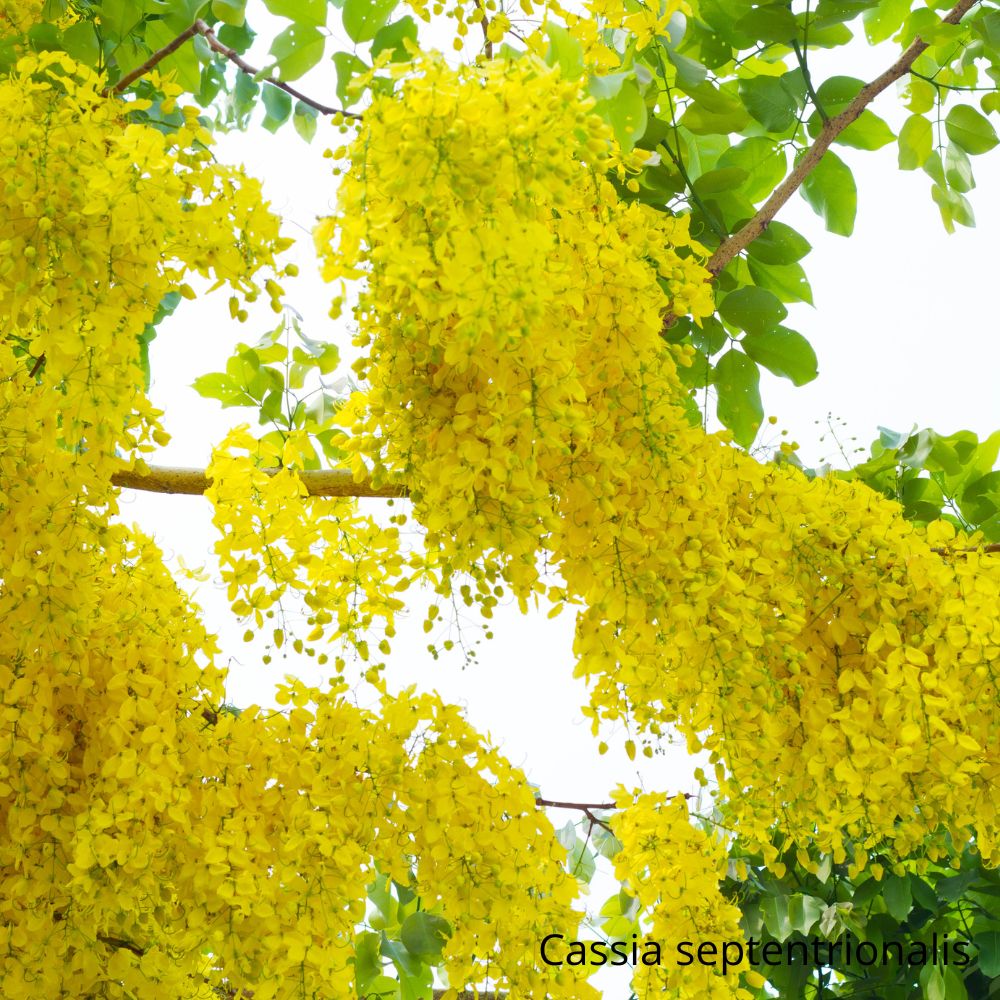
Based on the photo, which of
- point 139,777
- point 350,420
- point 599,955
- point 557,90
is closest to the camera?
point 557,90

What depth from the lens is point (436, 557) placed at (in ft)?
3.05

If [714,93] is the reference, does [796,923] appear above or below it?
below

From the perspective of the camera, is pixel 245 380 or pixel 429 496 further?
pixel 245 380

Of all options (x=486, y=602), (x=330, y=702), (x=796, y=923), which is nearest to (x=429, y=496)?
(x=486, y=602)

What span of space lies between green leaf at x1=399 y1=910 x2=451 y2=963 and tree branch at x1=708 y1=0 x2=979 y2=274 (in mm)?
823

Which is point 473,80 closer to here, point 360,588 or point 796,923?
point 360,588

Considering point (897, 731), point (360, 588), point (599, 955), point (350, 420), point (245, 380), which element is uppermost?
point (245, 380)

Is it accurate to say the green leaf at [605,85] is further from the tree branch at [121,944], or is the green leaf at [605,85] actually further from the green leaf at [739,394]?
the tree branch at [121,944]

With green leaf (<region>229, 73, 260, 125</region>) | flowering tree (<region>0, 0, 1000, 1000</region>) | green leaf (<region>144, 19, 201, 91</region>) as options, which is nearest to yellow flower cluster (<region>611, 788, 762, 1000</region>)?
flowering tree (<region>0, 0, 1000, 1000</region>)

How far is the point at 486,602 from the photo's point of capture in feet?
3.03

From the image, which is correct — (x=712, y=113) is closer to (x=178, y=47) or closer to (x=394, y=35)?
(x=394, y=35)

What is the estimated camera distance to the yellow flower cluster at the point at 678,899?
111cm

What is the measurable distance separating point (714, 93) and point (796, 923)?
1.16 m

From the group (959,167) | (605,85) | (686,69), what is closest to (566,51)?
(605,85)
